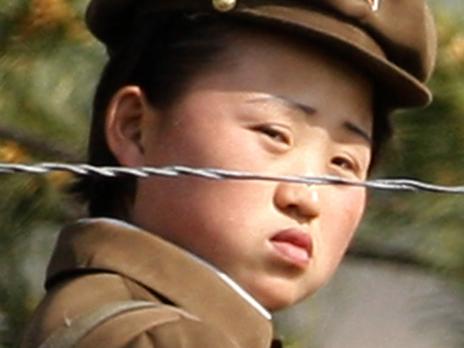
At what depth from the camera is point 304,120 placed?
1.70 m

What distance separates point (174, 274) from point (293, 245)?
0.27 feet

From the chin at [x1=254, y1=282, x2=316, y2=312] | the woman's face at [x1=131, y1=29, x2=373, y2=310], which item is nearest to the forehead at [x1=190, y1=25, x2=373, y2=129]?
the woman's face at [x1=131, y1=29, x2=373, y2=310]

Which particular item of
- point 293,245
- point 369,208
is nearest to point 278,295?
point 293,245

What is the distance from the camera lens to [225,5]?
1.72 meters

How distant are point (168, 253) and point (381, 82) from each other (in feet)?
0.67

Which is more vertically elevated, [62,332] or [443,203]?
[62,332]

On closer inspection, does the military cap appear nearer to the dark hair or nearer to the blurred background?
the dark hair

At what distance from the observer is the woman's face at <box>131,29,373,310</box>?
5.48 feet

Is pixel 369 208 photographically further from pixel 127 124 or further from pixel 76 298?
pixel 76 298

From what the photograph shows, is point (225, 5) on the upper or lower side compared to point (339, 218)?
upper

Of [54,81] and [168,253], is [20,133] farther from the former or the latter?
[168,253]

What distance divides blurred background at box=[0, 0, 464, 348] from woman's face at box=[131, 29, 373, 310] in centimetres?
30

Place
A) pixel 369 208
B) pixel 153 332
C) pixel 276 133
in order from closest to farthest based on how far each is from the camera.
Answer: pixel 153 332 → pixel 276 133 → pixel 369 208

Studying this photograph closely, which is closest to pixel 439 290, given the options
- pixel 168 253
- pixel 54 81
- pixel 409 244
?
pixel 409 244
